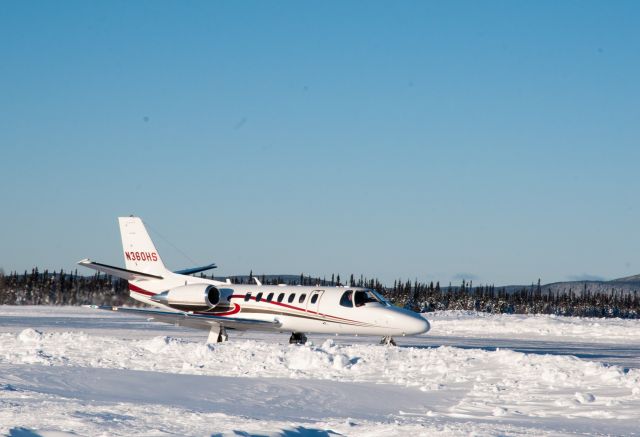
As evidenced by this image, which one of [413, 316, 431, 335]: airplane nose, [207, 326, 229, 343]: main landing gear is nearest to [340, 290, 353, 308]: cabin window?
[413, 316, 431, 335]: airplane nose

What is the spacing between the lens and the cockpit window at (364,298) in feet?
82.8

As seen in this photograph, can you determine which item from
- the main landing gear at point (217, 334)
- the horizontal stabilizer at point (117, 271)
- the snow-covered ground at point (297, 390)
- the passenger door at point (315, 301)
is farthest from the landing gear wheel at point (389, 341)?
the horizontal stabilizer at point (117, 271)

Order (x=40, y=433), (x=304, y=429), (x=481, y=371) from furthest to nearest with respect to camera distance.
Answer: (x=481, y=371) → (x=304, y=429) → (x=40, y=433)

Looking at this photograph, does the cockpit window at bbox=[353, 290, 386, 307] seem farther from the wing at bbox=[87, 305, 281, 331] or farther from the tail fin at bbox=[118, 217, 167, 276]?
the tail fin at bbox=[118, 217, 167, 276]

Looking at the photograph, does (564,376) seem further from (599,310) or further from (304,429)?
(599,310)

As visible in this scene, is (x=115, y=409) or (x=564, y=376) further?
(x=564, y=376)

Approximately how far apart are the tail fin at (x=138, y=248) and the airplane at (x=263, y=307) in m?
0.20

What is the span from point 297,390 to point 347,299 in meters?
10.3

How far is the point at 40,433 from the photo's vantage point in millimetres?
8969

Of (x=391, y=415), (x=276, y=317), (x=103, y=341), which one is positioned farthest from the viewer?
(x=276, y=317)

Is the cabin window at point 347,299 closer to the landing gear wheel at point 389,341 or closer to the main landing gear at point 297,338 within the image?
the landing gear wheel at point 389,341

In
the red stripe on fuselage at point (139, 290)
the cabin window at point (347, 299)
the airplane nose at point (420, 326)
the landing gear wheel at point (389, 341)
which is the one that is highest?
the cabin window at point (347, 299)

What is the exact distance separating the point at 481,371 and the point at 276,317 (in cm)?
1073

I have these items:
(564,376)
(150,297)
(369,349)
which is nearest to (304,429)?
(564,376)
